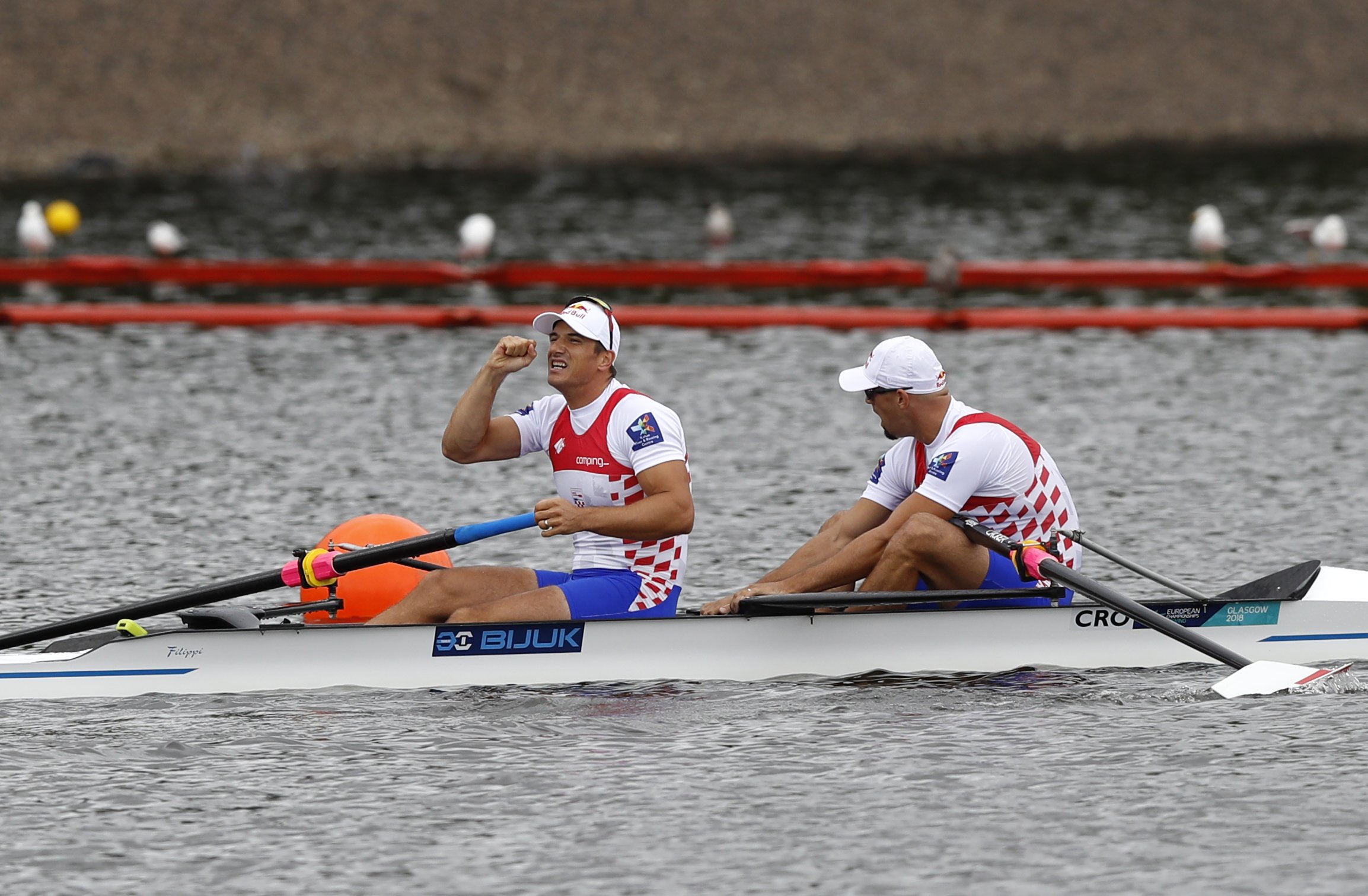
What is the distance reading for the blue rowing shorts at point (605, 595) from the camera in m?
10.1

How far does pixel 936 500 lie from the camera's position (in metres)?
10.1

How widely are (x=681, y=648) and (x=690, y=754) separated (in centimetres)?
90

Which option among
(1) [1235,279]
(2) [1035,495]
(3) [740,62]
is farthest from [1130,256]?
(3) [740,62]

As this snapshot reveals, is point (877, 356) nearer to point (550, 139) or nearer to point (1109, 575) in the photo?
point (1109, 575)

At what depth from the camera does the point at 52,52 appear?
51031mm

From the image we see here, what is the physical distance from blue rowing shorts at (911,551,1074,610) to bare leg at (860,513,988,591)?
7 centimetres

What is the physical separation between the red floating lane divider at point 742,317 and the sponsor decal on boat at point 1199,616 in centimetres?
1361

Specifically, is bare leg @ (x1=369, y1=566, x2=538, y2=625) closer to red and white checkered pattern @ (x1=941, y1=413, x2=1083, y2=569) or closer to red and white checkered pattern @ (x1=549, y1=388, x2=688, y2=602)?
red and white checkered pattern @ (x1=549, y1=388, x2=688, y2=602)

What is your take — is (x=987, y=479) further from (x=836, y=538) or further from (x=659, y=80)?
(x=659, y=80)

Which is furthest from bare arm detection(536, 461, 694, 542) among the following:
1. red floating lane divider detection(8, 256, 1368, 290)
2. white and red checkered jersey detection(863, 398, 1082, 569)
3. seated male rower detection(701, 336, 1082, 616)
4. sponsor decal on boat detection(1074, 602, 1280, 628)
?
red floating lane divider detection(8, 256, 1368, 290)

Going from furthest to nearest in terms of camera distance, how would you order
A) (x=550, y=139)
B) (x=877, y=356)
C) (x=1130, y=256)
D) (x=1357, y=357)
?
(x=550, y=139), (x=1130, y=256), (x=1357, y=357), (x=877, y=356)

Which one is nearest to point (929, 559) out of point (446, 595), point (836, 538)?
point (836, 538)

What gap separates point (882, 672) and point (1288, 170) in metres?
35.4

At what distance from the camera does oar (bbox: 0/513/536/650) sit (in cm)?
1001
